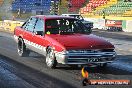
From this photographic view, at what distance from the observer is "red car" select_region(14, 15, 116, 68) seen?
9.96 m

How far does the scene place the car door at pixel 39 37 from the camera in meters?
11.3

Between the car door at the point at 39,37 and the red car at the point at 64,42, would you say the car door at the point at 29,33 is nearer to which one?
the red car at the point at 64,42

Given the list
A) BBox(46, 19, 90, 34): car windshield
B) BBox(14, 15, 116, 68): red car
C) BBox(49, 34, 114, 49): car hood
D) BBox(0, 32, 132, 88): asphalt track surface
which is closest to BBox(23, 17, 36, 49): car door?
BBox(14, 15, 116, 68): red car

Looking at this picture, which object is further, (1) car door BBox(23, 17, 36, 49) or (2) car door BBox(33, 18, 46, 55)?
(1) car door BBox(23, 17, 36, 49)

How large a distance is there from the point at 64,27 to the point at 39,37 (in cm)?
85

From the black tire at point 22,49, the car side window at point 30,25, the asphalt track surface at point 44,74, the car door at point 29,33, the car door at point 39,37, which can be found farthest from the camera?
the black tire at point 22,49

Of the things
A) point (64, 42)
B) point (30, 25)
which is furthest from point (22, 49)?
point (64, 42)

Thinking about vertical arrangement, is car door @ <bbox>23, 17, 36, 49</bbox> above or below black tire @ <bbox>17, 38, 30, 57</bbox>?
above

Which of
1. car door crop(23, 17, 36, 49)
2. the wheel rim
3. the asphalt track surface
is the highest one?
car door crop(23, 17, 36, 49)

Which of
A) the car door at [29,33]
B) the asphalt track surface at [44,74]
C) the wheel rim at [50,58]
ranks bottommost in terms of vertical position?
the asphalt track surface at [44,74]

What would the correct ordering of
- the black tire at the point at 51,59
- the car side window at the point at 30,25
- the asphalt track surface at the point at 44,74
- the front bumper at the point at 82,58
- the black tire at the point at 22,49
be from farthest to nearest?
the black tire at the point at 22,49 < the car side window at the point at 30,25 < the black tire at the point at 51,59 < the front bumper at the point at 82,58 < the asphalt track surface at the point at 44,74

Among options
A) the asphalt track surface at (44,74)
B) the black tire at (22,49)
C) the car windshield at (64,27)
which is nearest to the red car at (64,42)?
the car windshield at (64,27)

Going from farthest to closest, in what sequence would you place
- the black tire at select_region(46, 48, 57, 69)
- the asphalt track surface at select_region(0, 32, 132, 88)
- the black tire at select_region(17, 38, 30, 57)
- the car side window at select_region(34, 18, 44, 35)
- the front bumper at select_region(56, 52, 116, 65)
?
the black tire at select_region(17, 38, 30, 57) < the car side window at select_region(34, 18, 44, 35) < the black tire at select_region(46, 48, 57, 69) < the front bumper at select_region(56, 52, 116, 65) < the asphalt track surface at select_region(0, 32, 132, 88)

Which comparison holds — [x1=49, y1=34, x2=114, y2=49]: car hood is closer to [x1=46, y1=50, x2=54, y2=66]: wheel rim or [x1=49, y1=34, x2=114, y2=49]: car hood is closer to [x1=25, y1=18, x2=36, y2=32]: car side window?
[x1=46, y1=50, x2=54, y2=66]: wheel rim
